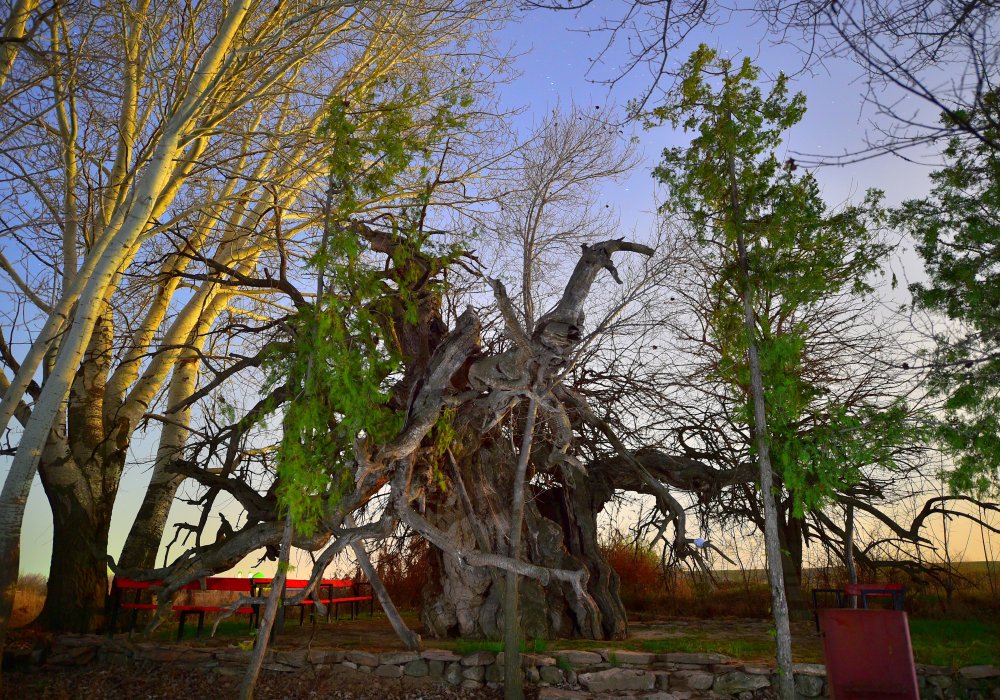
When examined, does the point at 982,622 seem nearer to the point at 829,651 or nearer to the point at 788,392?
the point at 788,392

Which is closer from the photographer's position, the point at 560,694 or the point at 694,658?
the point at 560,694

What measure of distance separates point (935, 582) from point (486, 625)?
24.5ft

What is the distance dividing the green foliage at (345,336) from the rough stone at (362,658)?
156 cm

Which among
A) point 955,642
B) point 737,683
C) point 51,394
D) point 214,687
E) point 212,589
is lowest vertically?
point 214,687

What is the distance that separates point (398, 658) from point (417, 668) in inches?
9.4

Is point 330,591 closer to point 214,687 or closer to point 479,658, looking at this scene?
point 214,687

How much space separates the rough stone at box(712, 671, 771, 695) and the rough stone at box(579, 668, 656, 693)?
64 cm

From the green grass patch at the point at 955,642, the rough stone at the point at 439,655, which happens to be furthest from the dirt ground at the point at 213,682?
the green grass patch at the point at 955,642

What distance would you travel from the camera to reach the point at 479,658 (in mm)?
7469

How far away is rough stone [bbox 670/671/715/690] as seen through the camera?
704cm

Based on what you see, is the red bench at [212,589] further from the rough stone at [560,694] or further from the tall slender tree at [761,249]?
the tall slender tree at [761,249]

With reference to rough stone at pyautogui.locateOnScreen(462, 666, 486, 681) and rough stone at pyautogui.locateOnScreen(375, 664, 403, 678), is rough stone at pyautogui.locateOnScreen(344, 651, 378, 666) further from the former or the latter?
rough stone at pyautogui.locateOnScreen(462, 666, 486, 681)

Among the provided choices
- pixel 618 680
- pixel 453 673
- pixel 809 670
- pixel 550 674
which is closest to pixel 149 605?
pixel 453 673

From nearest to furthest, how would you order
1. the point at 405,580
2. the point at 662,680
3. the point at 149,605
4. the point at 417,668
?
the point at 662,680 → the point at 417,668 → the point at 149,605 → the point at 405,580
